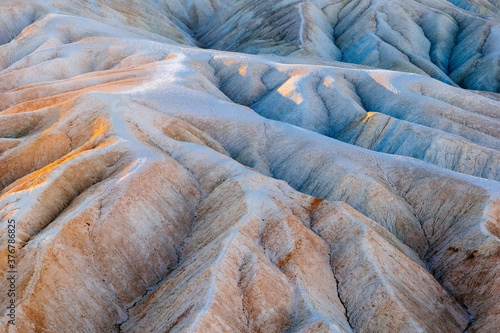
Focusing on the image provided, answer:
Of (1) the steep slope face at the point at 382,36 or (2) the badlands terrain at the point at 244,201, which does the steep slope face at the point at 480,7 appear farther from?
(2) the badlands terrain at the point at 244,201

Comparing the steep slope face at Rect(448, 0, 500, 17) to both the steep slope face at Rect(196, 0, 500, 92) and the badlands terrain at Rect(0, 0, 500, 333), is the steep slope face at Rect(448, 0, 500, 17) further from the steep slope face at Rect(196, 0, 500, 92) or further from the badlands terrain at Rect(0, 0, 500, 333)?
the badlands terrain at Rect(0, 0, 500, 333)

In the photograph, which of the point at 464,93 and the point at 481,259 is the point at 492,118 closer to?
the point at 464,93

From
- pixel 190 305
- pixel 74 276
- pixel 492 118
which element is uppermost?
pixel 74 276

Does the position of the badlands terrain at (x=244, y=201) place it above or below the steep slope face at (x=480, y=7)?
above

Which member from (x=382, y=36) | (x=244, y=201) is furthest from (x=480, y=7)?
(x=244, y=201)

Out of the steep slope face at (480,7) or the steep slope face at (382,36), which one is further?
the steep slope face at (480,7)

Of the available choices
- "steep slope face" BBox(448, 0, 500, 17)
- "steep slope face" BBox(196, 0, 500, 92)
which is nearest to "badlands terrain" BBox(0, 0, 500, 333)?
"steep slope face" BBox(196, 0, 500, 92)

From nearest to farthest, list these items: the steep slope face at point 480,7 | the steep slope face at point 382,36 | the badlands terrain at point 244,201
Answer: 1. the badlands terrain at point 244,201
2. the steep slope face at point 382,36
3. the steep slope face at point 480,7

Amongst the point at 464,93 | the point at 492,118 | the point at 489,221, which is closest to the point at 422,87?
the point at 464,93

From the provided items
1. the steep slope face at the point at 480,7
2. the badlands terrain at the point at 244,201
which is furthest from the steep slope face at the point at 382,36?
the badlands terrain at the point at 244,201
